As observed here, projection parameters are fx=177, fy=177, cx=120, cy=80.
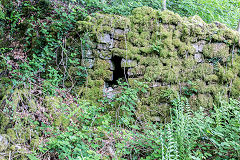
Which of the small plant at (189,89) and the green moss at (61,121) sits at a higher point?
the small plant at (189,89)

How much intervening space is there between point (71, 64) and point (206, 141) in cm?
269

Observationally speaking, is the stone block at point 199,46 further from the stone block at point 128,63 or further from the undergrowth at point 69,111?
the stone block at point 128,63

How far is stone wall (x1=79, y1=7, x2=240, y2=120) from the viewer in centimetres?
354

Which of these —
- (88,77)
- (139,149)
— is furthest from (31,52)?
(139,149)

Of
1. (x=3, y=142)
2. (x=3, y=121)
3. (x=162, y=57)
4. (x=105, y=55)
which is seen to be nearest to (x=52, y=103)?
(x=3, y=121)

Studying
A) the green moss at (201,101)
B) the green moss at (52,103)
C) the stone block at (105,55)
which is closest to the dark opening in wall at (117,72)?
the stone block at (105,55)

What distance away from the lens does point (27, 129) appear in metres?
2.39

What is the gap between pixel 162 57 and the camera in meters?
3.74

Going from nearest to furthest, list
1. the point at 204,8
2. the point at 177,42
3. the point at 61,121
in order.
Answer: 1. the point at 61,121
2. the point at 177,42
3. the point at 204,8

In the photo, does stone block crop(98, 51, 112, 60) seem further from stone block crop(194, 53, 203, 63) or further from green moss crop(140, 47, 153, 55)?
stone block crop(194, 53, 203, 63)

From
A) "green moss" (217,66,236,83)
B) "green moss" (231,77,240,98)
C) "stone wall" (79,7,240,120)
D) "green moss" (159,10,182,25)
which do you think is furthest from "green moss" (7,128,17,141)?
"green moss" (231,77,240,98)

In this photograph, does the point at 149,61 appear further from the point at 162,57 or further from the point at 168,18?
the point at 168,18

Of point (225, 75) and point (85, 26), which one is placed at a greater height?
point (85, 26)

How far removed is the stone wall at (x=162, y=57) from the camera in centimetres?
354
